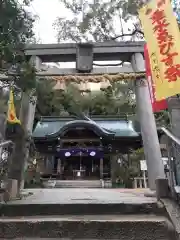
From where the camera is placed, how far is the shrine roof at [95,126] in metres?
17.5

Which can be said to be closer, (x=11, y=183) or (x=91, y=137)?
(x=11, y=183)

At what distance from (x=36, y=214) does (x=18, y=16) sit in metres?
2.94

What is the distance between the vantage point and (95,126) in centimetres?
1748

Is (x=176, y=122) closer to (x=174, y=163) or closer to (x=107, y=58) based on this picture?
(x=174, y=163)

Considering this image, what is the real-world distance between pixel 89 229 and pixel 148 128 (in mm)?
4279

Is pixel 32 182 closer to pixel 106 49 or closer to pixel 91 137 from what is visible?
pixel 91 137

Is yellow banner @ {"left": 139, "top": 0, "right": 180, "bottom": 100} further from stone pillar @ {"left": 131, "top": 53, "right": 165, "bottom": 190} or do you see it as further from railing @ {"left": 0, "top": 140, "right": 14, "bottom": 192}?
railing @ {"left": 0, "top": 140, "right": 14, "bottom": 192}

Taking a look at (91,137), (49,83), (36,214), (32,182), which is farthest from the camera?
(91,137)

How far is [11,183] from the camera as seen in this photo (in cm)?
472

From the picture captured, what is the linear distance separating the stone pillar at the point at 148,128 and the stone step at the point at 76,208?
8.96ft

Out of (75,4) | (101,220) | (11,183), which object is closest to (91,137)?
(75,4)

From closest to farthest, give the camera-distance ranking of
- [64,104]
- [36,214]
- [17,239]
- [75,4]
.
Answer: [17,239] < [36,214] < [75,4] < [64,104]

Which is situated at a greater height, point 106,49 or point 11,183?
point 106,49

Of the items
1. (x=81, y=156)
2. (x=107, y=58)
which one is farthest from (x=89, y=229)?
(x=81, y=156)
